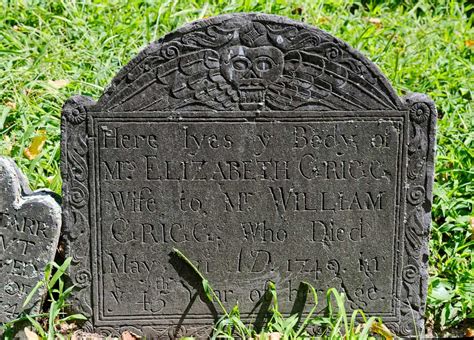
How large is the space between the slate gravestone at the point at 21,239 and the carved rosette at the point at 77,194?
0.08 meters

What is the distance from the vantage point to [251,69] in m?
3.73

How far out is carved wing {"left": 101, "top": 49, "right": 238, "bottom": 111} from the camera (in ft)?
12.2

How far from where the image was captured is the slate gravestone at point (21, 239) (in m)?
3.78

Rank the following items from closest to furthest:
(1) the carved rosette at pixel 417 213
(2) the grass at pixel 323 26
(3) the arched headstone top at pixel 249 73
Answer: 1. (3) the arched headstone top at pixel 249 73
2. (1) the carved rosette at pixel 417 213
3. (2) the grass at pixel 323 26

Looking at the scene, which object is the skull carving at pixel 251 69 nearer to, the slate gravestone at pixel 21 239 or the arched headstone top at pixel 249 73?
the arched headstone top at pixel 249 73

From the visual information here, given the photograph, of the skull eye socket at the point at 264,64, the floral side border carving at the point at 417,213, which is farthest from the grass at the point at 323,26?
the skull eye socket at the point at 264,64

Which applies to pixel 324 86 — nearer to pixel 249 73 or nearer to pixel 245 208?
pixel 249 73

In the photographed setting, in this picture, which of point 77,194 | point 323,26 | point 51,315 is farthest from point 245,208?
point 323,26

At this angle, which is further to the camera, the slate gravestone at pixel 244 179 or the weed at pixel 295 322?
the weed at pixel 295 322

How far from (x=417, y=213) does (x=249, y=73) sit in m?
1.13

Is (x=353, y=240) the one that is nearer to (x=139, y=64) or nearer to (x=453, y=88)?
(x=139, y=64)

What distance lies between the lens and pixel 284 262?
13.0ft

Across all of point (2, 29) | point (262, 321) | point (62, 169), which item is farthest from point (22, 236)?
point (2, 29)

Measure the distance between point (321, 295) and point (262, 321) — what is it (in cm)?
34
